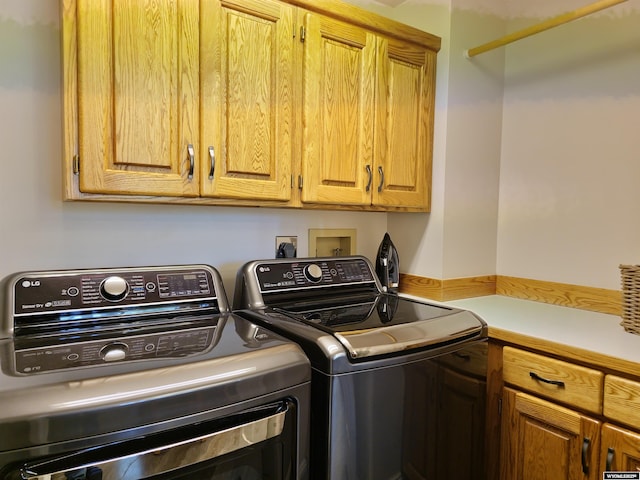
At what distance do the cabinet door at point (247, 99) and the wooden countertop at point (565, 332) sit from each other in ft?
2.94

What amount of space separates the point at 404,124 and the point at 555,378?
1.10 m

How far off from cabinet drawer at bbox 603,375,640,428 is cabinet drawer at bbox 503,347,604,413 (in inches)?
0.8

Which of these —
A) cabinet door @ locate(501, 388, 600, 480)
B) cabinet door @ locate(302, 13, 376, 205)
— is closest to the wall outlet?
cabinet door @ locate(302, 13, 376, 205)

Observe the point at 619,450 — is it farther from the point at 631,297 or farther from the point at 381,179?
the point at 381,179

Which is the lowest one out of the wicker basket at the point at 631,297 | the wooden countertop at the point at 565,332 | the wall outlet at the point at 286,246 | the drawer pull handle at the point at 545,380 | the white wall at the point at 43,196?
the drawer pull handle at the point at 545,380

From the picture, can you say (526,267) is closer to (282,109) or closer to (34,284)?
(282,109)

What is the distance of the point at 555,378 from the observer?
132 centimetres

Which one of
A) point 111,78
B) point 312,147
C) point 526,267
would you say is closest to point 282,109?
point 312,147

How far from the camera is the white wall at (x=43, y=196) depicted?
1276 millimetres

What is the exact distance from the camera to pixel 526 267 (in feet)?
6.61

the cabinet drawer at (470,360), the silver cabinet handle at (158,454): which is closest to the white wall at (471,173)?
the cabinet drawer at (470,360)

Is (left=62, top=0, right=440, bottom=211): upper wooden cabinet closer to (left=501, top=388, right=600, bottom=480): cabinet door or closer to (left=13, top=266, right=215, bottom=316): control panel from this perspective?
(left=13, top=266, right=215, bottom=316): control panel

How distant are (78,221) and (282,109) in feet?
2.49

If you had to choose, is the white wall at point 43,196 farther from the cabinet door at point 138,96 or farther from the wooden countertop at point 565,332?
the wooden countertop at point 565,332
